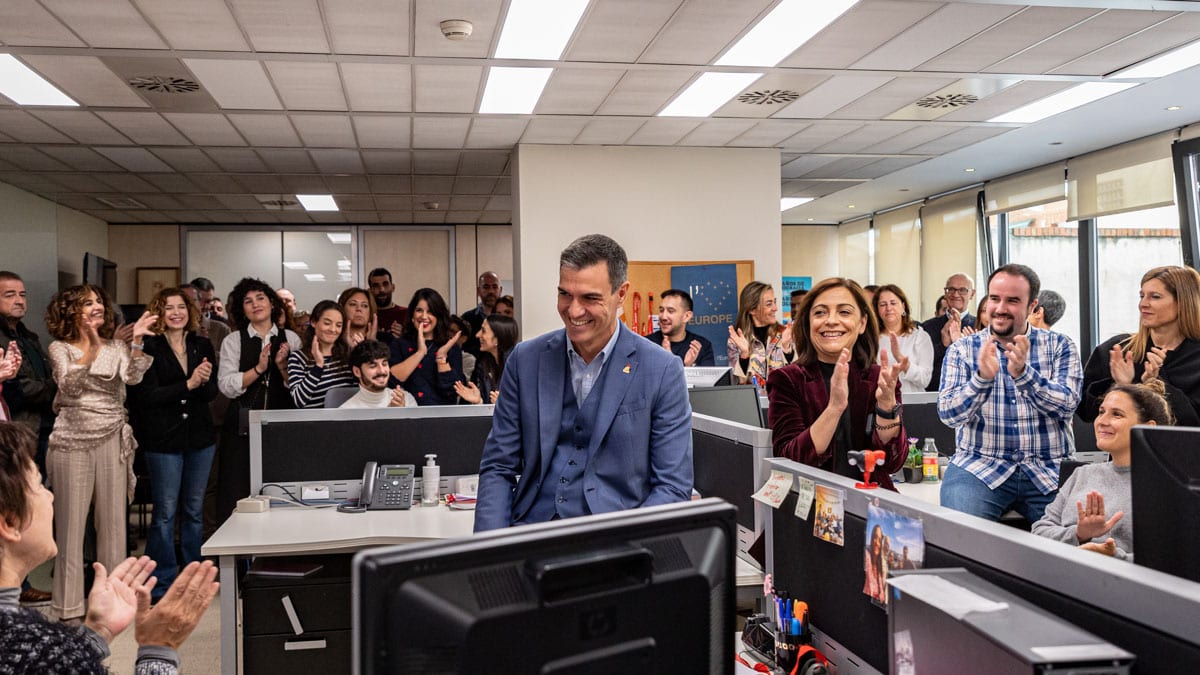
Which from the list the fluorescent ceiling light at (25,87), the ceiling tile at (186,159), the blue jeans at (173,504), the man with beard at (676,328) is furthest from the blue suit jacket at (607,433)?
the ceiling tile at (186,159)

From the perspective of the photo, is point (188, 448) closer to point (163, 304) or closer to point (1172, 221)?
point (163, 304)

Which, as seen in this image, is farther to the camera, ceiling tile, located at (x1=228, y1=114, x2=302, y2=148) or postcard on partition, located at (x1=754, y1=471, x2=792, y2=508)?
ceiling tile, located at (x1=228, y1=114, x2=302, y2=148)

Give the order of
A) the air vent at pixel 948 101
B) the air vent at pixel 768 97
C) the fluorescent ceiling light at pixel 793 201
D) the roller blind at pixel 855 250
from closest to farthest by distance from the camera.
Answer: the air vent at pixel 768 97, the air vent at pixel 948 101, the fluorescent ceiling light at pixel 793 201, the roller blind at pixel 855 250

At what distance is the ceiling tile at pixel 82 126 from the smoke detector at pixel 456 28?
3.04m

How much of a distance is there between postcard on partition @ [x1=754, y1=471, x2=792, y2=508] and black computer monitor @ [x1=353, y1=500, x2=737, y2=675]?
0.79 meters

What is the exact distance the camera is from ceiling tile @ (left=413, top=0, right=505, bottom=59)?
4.17m

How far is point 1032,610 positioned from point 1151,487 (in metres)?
0.24

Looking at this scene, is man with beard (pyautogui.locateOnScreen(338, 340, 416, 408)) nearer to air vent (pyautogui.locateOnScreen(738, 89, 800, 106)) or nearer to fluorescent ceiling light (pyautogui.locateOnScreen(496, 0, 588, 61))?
fluorescent ceiling light (pyautogui.locateOnScreen(496, 0, 588, 61))

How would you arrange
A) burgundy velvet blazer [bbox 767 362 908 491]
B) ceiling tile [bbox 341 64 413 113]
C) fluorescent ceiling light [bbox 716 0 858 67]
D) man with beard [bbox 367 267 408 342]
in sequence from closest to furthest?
1. burgundy velvet blazer [bbox 767 362 908 491]
2. fluorescent ceiling light [bbox 716 0 858 67]
3. ceiling tile [bbox 341 64 413 113]
4. man with beard [bbox 367 267 408 342]

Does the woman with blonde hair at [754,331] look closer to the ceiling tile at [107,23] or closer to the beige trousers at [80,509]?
the beige trousers at [80,509]

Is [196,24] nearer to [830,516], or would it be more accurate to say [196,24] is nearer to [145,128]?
[145,128]

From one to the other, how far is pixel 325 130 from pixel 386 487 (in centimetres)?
402

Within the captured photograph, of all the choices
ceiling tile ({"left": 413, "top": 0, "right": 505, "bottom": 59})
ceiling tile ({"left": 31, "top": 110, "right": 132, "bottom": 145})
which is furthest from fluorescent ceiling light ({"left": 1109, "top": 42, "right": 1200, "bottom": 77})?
ceiling tile ({"left": 31, "top": 110, "right": 132, "bottom": 145})

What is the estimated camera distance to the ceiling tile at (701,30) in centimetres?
424
